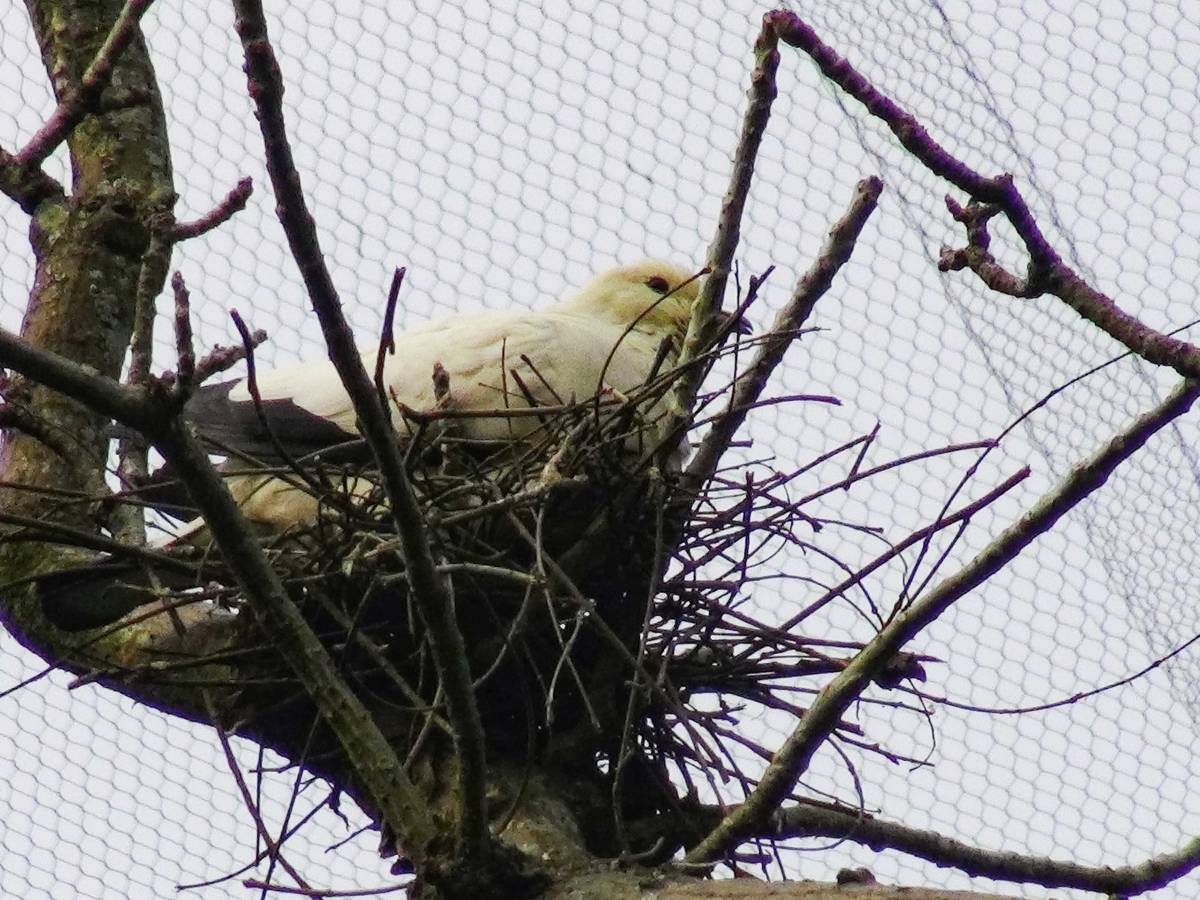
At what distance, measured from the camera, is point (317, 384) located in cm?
330

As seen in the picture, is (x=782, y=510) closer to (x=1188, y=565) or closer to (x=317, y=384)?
(x=317, y=384)

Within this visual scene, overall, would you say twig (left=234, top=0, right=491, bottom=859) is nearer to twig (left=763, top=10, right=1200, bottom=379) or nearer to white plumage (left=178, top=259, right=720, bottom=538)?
twig (left=763, top=10, right=1200, bottom=379)

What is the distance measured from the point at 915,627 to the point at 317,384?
164cm

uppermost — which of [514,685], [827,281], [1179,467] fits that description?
[1179,467]

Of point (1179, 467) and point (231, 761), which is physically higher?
point (1179, 467)

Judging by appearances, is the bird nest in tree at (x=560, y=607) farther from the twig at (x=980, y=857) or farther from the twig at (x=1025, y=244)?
the twig at (x=1025, y=244)

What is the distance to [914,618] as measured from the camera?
1896mm

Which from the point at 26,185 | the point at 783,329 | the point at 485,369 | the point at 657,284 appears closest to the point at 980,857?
the point at 783,329

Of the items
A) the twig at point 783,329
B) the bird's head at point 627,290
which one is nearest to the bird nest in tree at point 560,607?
the twig at point 783,329

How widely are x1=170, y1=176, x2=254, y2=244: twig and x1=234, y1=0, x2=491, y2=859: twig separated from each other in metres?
0.63

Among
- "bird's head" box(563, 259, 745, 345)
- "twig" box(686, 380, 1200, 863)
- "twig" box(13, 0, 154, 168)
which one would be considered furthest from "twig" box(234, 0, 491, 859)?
"bird's head" box(563, 259, 745, 345)

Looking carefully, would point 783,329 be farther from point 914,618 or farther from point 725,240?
point 914,618

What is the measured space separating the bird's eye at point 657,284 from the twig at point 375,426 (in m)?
2.14

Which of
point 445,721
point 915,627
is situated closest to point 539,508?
point 445,721
